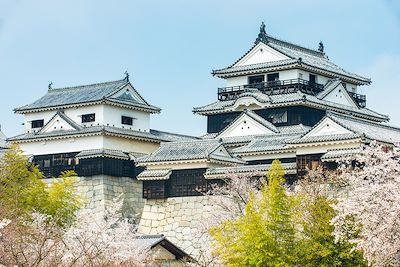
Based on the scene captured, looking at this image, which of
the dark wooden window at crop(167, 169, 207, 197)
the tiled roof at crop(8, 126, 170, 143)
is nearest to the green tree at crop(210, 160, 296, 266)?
the dark wooden window at crop(167, 169, 207, 197)

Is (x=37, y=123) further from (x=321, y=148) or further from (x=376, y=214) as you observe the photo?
(x=376, y=214)

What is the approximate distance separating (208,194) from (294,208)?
38.5 ft

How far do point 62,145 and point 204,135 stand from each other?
24.5 feet

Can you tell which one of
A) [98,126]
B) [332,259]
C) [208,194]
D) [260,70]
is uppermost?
[260,70]

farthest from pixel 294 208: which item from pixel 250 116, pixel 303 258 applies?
pixel 250 116

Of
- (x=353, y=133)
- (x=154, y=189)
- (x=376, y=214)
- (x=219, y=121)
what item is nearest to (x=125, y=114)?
(x=219, y=121)

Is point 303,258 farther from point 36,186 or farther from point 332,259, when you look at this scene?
point 36,186

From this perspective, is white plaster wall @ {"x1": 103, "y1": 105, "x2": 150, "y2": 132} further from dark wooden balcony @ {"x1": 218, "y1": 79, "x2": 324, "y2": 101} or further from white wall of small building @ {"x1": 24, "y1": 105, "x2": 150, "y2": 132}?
dark wooden balcony @ {"x1": 218, "y1": 79, "x2": 324, "y2": 101}

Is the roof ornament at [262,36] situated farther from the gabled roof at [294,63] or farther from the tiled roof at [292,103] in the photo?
the tiled roof at [292,103]

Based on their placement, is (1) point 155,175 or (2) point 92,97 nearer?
(1) point 155,175

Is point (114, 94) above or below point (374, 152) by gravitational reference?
above

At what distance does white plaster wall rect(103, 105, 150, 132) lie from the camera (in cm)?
4925

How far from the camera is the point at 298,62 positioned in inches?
1923

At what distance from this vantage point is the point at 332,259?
2934 cm
